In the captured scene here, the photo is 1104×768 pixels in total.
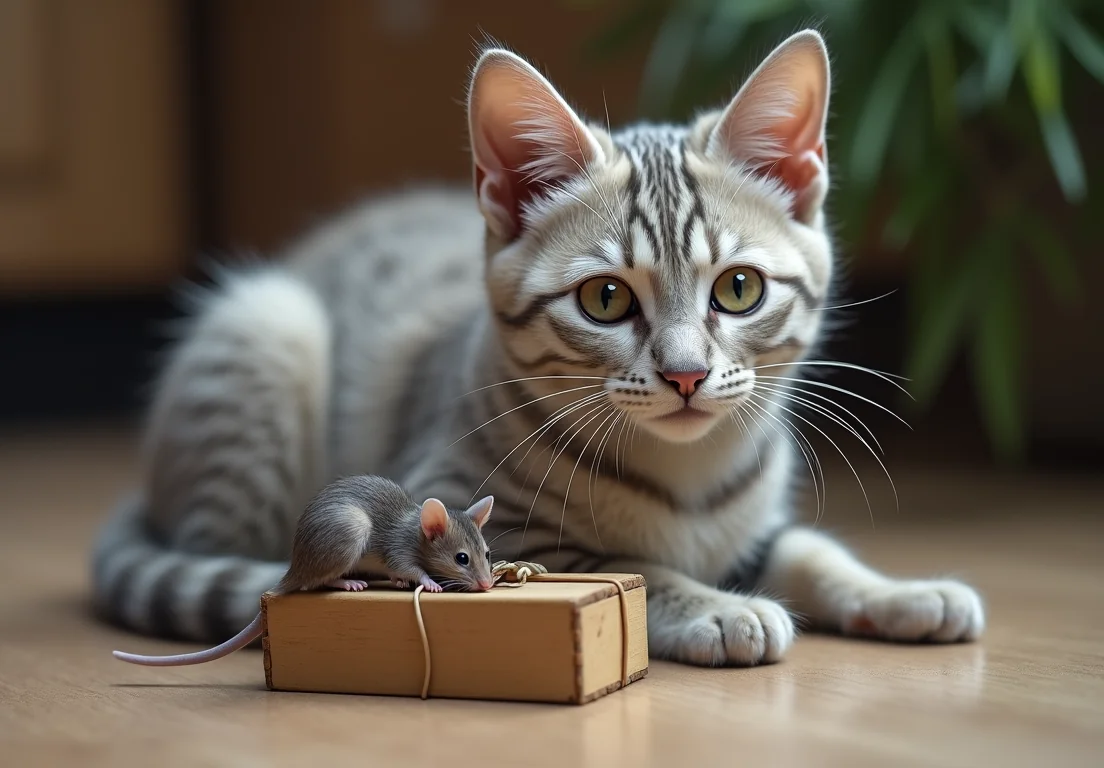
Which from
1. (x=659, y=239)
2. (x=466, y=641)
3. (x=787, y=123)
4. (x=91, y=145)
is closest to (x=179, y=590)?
(x=466, y=641)

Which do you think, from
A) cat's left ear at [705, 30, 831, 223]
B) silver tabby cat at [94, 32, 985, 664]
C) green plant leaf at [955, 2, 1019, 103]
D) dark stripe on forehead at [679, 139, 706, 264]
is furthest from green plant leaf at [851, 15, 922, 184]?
dark stripe on forehead at [679, 139, 706, 264]

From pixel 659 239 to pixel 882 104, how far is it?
1354 millimetres

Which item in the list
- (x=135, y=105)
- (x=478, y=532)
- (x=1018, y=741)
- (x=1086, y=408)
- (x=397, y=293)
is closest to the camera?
(x=1018, y=741)

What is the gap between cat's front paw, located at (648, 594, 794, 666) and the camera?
1493mm

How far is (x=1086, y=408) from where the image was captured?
328 centimetres

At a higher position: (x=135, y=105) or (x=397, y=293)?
(x=135, y=105)

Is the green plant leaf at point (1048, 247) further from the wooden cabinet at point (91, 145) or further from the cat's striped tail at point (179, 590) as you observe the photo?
the wooden cabinet at point (91, 145)

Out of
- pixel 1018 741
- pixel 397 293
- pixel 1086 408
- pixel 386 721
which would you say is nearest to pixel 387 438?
pixel 397 293

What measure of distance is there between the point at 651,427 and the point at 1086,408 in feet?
7.05

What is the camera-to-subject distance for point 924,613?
1.61 metres

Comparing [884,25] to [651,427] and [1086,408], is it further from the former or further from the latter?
[651,427]

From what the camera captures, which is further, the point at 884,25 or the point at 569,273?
the point at 884,25

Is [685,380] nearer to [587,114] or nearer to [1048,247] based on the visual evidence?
[587,114]

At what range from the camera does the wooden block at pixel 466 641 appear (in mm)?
1321
